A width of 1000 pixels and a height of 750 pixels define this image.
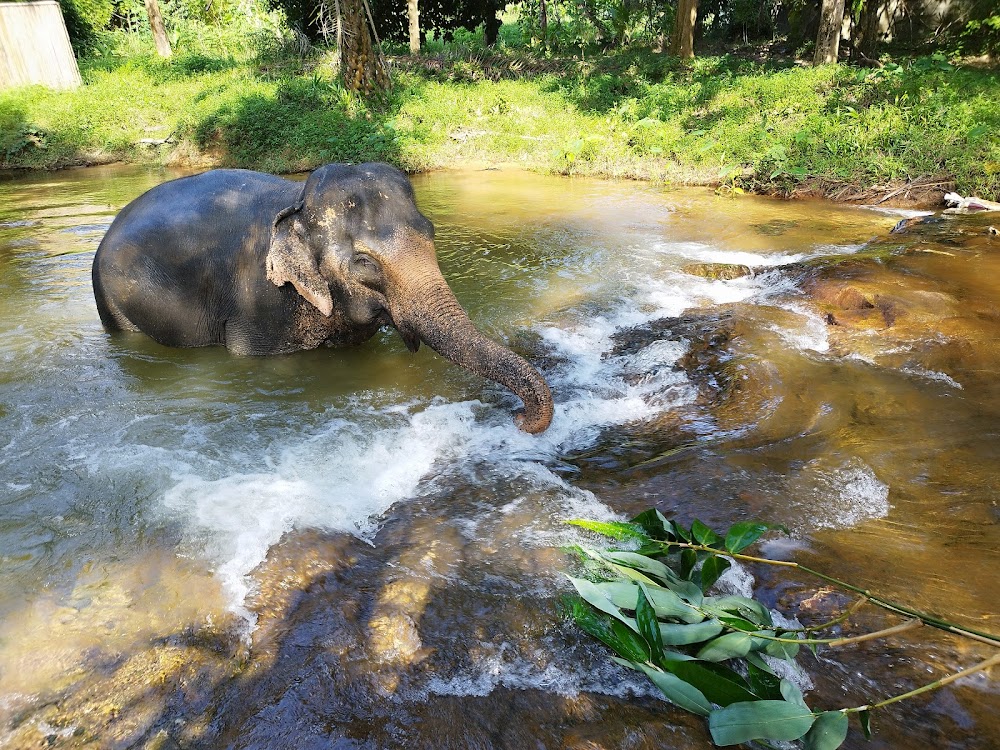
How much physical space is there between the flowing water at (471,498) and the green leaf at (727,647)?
207 mm

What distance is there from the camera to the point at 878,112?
33.8 ft

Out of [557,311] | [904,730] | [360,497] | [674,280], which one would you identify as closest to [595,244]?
[674,280]

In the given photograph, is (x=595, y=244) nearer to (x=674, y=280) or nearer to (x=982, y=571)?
(x=674, y=280)

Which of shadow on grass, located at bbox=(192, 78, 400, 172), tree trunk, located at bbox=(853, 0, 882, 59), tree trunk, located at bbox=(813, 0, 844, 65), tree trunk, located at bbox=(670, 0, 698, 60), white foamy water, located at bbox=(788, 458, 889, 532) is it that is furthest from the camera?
→ tree trunk, located at bbox=(670, 0, 698, 60)

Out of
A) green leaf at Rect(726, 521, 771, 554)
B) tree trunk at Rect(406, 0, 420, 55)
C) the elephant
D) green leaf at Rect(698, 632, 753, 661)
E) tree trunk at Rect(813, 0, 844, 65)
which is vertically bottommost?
green leaf at Rect(698, 632, 753, 661)

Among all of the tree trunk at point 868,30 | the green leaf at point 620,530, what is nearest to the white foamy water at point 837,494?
the green leaf at point 620,530

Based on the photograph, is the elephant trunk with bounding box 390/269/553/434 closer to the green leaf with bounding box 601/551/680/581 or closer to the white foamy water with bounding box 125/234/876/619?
the white foamy water with bounding box 125/234/876/619

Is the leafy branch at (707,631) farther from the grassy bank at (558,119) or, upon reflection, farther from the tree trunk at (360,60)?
the tree trunk at (360,60)

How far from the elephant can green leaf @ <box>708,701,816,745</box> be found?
2.00 metres

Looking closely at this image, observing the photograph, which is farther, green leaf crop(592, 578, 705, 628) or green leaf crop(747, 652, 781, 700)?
green leaf crop(592, 578, 705, 628)

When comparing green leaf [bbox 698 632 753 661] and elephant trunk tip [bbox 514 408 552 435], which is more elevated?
green leaf [bbox 698 632 753 661]

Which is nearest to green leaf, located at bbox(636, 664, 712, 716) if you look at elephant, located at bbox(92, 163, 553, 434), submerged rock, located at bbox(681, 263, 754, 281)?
elephant, located at bbox(92, 163, 553, 434)

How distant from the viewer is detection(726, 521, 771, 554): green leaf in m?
2.24

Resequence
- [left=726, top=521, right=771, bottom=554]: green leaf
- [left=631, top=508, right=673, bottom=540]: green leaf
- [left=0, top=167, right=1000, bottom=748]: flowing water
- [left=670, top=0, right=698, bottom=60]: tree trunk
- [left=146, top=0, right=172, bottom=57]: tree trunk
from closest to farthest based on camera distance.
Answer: [left=0, top=167, right=1000, bottom=748]: flowing water, [left=726, top=521, right=771, bottom=554]: green leaf, [left=631, top=508, right=673, bottom=540]: green leaf, [left=670, top=0, right=698, bottom=60]: tree trunk, [left=146, top=0, right=172, bottom=57]: tree trunk
